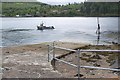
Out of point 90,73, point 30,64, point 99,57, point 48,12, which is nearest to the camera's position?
point 30,64

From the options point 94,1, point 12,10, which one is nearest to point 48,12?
point 12,10

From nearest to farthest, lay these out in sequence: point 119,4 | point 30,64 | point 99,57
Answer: point 30,64 → point 99,57 → point 119,4

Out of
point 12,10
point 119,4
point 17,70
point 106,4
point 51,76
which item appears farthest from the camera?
point 12,10

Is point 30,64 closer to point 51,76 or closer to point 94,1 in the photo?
point 51,76

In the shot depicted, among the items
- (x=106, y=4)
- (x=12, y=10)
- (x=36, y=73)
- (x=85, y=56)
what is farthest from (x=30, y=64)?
(x=12, y=10)

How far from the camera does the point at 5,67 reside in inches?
435

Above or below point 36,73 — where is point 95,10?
above

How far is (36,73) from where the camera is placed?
32.3 ft

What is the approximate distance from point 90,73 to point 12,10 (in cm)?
17128

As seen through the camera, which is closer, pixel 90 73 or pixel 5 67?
pixel 5 67

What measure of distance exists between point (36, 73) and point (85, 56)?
11.3 metres

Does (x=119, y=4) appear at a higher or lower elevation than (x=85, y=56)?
higher

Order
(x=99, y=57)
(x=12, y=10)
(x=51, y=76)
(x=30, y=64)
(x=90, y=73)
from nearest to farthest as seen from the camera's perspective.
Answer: (x=51, y=76) < (x=30, y=64) < (x=90, y=73) < (x=99, y=57) < (x=12, y=10)

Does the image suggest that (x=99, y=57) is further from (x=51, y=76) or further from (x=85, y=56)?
(x=51, y=76)
